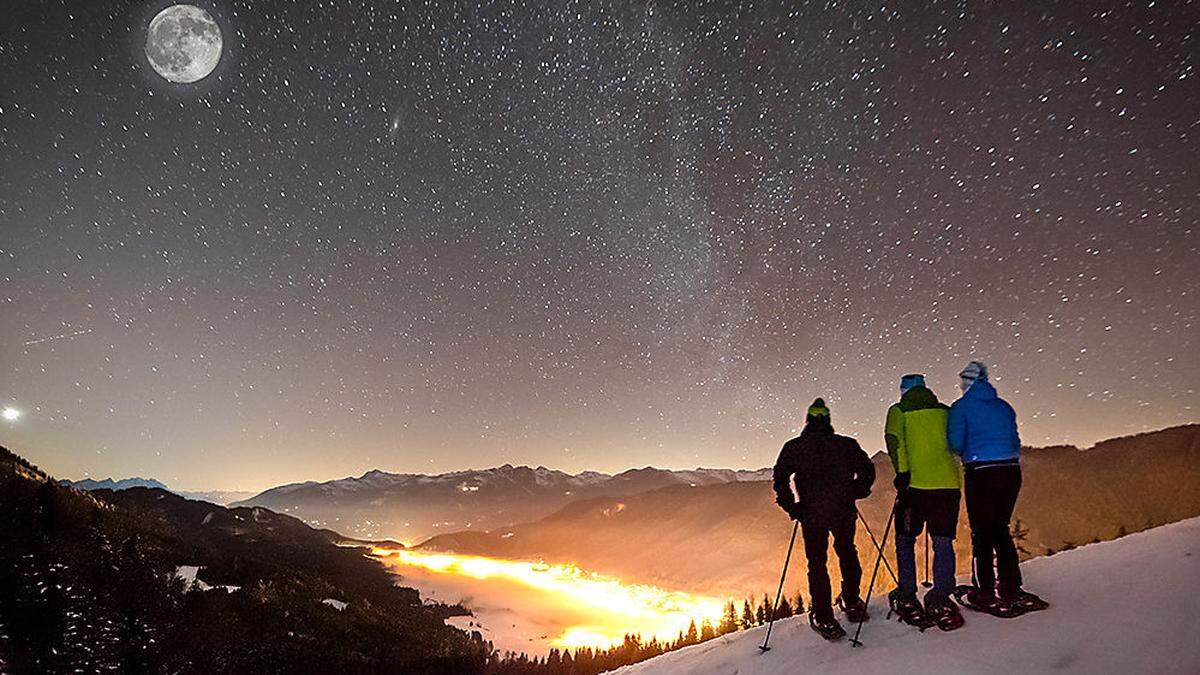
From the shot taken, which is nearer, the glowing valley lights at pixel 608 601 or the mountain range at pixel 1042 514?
the glowing valley lights at pixel 608 601

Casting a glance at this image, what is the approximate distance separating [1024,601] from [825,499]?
7.00ft

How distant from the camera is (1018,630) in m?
5.25

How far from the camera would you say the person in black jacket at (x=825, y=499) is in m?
6.52

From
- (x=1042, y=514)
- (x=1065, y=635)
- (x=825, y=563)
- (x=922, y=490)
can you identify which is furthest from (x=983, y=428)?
(x=1042, y=514)

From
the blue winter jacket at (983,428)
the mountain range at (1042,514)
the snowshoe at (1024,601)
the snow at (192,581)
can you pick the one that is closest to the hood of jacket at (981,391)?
the blue winter jacket at (983,428)

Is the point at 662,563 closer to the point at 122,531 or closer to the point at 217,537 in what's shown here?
the point at 217,537

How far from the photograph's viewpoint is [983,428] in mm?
5992

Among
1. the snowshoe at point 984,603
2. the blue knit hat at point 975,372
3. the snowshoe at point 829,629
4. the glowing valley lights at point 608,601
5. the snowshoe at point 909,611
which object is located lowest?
the glowing valley lights at point 608,601

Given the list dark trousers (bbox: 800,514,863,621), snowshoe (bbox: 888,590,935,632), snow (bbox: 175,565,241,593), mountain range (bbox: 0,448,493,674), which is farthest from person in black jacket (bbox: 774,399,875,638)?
snow (bbox: 175,565,241,593)

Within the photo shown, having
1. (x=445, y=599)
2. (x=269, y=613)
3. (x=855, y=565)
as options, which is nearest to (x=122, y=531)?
(x=269, y=613)

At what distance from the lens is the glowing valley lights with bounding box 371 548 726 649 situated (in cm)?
7300

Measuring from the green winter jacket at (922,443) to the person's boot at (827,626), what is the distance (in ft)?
6.14

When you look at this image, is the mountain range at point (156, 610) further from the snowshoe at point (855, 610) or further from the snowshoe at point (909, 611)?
the snowshoe at point (909, 611)

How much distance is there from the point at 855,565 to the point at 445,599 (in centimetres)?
9008
